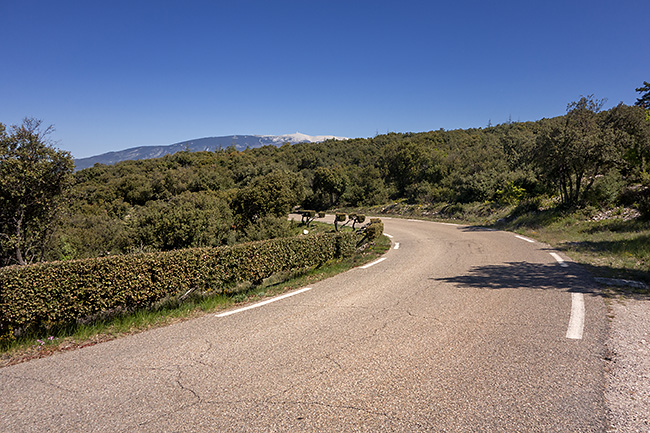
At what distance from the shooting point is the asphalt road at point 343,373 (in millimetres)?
2648

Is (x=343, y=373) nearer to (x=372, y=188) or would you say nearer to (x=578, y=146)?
(x=578, y=146)

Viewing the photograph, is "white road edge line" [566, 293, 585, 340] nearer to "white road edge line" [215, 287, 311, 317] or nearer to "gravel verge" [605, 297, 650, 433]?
"gravel verge" [605, 297, 650, 433]

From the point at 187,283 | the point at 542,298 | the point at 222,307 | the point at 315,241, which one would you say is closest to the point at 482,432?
the point at 542,298

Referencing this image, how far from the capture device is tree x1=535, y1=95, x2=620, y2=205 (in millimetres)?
15109

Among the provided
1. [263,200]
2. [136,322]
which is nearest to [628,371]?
[136,322]

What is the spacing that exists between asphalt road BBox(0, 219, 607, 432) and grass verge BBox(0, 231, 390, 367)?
1.17 feet

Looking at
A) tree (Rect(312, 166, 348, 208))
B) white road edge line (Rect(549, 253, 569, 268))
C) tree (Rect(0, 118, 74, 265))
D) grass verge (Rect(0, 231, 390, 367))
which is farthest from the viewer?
tree (Rect(312, 166, 348, 208))

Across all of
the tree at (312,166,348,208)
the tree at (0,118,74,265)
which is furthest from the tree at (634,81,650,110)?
the tree at (312,166,348,208)

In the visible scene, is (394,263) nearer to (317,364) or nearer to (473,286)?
(473,286)

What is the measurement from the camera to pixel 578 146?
50.0 ft

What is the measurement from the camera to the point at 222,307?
5.95m

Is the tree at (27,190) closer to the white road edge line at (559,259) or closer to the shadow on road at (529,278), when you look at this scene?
the shadow on road at (529,278)

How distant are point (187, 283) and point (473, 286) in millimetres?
5792

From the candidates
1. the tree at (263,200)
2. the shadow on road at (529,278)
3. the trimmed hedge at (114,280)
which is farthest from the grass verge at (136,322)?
the tree at (263,200)
